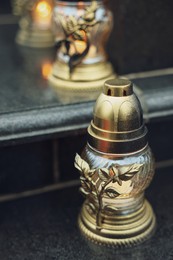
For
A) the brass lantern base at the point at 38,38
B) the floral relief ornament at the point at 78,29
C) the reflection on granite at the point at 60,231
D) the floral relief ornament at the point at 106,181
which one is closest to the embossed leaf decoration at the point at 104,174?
the floral relief ornament at the point at 106,181

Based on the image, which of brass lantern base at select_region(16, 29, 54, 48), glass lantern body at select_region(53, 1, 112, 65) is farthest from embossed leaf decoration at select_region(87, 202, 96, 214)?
brass lantern base at select_region(16, 29, 54, 48)

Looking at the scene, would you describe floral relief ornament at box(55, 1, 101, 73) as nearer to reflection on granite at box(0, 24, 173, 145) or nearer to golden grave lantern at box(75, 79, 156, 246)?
reflection on granite at box(0, 24, 173, 145)

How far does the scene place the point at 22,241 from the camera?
2.30ft

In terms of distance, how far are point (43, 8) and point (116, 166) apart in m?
0.54

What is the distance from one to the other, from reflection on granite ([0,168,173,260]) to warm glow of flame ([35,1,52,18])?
0.42 m

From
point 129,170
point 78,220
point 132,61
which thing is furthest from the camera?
point 132,61

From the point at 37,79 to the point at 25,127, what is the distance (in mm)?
184

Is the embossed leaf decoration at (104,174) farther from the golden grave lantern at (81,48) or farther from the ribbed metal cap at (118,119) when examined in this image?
the golden grave lantern at (81,48)

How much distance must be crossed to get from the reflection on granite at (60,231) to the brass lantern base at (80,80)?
0.54ft

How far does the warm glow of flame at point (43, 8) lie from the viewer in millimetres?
1030

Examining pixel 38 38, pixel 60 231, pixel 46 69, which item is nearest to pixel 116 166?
pixel 60 231

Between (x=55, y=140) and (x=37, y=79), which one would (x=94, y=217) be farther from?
(x=37, y=79)

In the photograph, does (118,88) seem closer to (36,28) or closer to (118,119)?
(118,119)

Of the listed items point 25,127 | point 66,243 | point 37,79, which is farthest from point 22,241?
point 37,79
